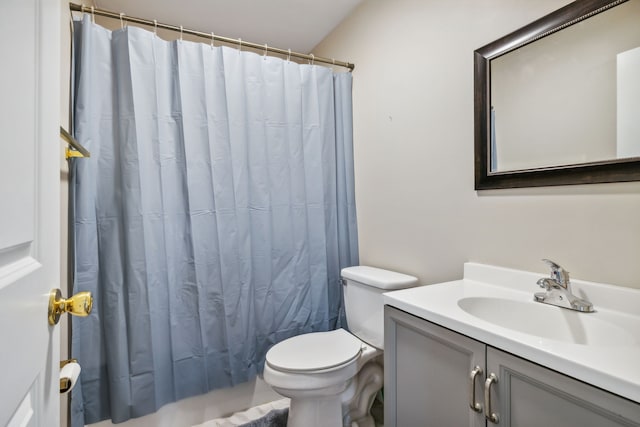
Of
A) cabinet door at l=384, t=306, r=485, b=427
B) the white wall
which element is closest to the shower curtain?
the white wall

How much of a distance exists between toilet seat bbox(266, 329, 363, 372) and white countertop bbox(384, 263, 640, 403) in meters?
0.48

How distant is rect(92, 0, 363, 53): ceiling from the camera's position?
1856mm

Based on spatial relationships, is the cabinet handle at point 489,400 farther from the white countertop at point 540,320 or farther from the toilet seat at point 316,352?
the toilet seat at point 316,352

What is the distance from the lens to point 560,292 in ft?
3.26

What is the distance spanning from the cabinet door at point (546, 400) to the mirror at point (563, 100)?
63cm

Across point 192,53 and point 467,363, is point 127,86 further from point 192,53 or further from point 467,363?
point 467,363

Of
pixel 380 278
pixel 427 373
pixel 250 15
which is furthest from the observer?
pixel 250 15

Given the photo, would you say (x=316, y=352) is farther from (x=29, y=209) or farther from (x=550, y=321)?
(x=29, y=209)

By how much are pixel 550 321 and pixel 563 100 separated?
733mm

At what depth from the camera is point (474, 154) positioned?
132 cm

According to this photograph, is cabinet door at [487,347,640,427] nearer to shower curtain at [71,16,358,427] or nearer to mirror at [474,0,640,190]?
mirror at [474,0,640,190]

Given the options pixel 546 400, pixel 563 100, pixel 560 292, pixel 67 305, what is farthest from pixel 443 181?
pixel 67 305

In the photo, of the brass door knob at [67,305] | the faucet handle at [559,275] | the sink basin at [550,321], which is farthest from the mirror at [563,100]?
the brass door knob at [67,305]

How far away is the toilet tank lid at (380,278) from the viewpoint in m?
1.53
